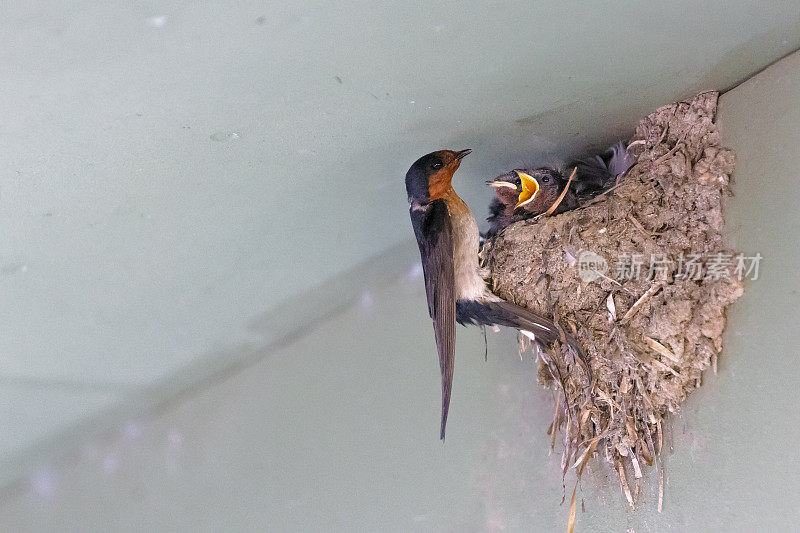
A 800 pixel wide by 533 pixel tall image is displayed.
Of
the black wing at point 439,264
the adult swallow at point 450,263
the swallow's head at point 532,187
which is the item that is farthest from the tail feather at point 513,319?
the swallow's head at point 532,187

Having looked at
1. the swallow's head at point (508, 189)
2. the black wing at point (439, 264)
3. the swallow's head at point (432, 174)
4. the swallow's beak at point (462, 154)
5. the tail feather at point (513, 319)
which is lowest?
the tail feather at point (513, 319)

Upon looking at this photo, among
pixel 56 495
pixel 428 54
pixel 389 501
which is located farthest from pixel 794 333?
pixel 56 495

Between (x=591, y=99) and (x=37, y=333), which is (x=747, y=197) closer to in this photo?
(x=591, y=99)

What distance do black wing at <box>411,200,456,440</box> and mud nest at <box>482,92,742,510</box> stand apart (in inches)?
8.5

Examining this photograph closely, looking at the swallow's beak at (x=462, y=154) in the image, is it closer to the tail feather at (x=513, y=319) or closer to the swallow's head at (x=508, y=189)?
the swallow's head at (x=508, y=189)

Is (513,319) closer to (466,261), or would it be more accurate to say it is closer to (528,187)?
(466,261)

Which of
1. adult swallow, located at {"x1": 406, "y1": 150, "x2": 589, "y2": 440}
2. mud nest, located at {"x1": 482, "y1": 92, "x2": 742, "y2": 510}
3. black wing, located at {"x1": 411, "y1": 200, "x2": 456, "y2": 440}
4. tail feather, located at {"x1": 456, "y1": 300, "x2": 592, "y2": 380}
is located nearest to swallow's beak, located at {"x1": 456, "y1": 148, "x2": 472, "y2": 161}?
adult swallow, located at {"x1": 406, "y1": 150, "x2": 589, "y2": 440}

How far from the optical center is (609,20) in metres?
1.84

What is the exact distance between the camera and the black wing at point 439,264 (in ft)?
7.53

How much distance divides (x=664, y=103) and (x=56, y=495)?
3323mm

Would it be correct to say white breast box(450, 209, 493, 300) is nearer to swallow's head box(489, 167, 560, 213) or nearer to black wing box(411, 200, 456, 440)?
black wing box(411, 200, 456, 440)

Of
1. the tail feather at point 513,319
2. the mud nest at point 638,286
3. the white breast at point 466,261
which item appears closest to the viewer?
the mud nest at point 638,286

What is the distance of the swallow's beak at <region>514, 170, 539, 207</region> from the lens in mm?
2512

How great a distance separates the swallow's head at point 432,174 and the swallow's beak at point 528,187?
0.25 m
